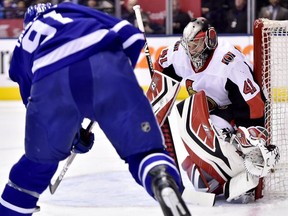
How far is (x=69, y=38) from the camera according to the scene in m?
2.52

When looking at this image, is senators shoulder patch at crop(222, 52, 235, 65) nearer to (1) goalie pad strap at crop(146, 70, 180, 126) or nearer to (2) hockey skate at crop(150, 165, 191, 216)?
(1) goalie pad strap at crop(146, 70, 180, 126)

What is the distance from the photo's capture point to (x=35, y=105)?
8.20 feet

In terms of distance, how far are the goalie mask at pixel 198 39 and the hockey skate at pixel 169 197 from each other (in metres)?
1.41

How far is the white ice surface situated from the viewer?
3512 mm

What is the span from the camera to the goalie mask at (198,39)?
3670mm

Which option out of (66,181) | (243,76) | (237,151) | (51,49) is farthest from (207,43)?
(51,49)

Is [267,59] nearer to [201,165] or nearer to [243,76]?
[243,76]

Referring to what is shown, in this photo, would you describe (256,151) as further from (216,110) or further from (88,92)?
(88,92)

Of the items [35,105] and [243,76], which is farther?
[243,76]

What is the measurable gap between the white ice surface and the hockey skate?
1146mm

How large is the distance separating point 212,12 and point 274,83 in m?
4.39

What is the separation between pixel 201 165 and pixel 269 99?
0.42 m

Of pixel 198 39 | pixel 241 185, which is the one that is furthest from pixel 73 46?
pixel 241 185

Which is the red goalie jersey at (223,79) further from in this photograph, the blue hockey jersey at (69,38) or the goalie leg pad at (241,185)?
the blue hockey jersey at (69,38)
